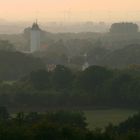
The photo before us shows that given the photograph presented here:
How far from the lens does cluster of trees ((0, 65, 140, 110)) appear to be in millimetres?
28078

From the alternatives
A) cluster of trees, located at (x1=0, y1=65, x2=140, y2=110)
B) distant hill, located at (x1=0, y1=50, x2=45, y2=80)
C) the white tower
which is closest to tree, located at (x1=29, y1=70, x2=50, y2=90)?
cluster of trees, located at (x1=0, y1=65, x2=140, y2=110)

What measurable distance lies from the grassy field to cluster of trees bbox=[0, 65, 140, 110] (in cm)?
127

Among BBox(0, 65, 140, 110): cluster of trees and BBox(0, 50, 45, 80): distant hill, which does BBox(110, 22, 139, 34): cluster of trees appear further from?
BBox(0, 65, 140, 110): cluster of trees

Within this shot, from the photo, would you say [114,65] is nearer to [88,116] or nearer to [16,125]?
[88,116]

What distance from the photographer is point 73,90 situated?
2969cm

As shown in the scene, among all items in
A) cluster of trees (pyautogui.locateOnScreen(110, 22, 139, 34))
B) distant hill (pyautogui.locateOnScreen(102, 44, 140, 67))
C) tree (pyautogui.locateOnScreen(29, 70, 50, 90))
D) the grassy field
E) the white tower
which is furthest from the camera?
cluster of trees (pyautogui.locateOnScreen(110, 22, 139, 34))

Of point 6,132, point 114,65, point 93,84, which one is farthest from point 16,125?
point 114,65

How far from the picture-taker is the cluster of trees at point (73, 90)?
28078mm

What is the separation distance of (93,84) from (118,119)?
567 cm

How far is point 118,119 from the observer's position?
2523 centimetres

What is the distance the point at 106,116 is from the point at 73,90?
4.26 m

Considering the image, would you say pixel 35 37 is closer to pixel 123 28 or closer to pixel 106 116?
pixel 106 116

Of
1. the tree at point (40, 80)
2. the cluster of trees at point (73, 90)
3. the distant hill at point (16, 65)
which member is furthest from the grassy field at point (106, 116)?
the distant hill at point (16, 65)

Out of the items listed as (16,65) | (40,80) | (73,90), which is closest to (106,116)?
(73,90)
